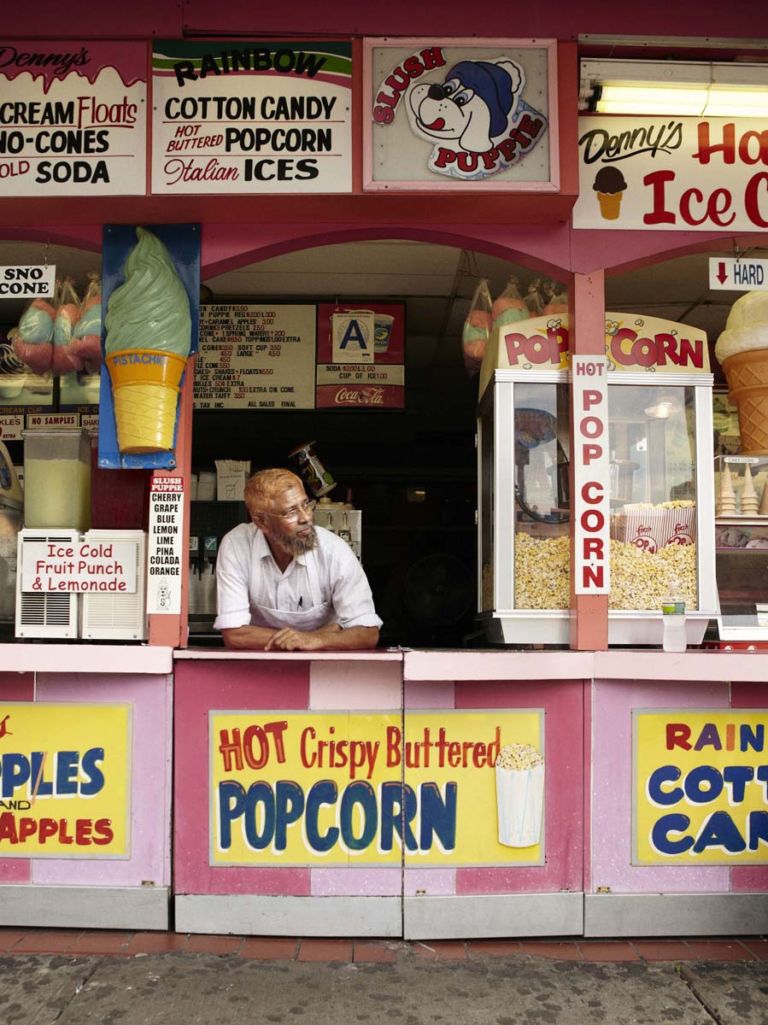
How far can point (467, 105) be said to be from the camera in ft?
13.8

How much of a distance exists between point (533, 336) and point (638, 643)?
60.7 inches

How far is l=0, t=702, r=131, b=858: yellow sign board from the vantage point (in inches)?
163

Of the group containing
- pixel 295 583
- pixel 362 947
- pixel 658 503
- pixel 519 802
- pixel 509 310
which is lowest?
pixel 362 947

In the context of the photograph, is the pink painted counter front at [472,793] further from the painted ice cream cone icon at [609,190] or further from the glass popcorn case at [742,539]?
the painted ice cream cone icon at [609,190]

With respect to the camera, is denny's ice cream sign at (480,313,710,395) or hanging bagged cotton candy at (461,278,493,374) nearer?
denny's ice cream sign at (480,313,710,395)

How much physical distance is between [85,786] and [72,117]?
9.86 feet

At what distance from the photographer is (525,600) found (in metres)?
4.43

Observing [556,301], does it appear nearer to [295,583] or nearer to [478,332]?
[478,332]

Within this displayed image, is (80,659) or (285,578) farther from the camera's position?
(285,578)

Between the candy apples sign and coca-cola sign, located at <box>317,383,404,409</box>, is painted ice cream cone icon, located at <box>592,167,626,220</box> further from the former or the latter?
coca-cola sign, located at <box>317,383,404,409</box>

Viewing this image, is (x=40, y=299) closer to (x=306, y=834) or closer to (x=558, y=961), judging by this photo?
(x=306, y=834)

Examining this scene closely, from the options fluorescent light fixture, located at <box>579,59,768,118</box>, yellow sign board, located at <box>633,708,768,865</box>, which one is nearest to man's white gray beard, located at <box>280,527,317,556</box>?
yellow sign board, located at <box>633,708,768,865</box>

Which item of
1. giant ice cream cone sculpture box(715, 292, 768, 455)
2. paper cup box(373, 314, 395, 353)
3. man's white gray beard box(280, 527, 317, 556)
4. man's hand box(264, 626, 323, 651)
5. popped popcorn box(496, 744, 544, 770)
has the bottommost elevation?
popped popcorn box(496, 744, 544, 770)

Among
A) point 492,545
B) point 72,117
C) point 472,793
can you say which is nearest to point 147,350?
point 72,117
